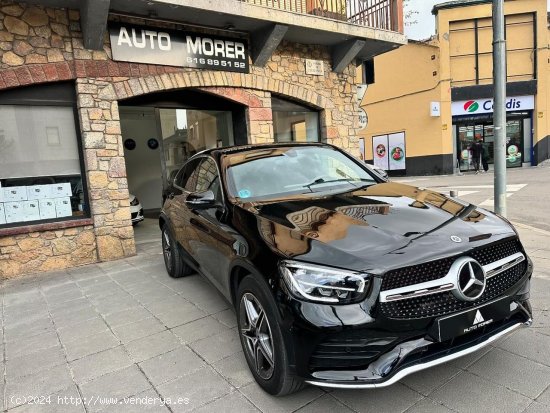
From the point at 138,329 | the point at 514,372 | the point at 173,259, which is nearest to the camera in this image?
the point at 514,372

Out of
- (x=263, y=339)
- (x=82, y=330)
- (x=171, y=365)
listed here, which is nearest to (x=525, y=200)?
(x=263, y=339)

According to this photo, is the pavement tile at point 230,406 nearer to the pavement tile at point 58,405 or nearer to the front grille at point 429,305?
the pavement tile at point 58,405

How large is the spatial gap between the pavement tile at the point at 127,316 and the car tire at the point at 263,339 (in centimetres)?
167

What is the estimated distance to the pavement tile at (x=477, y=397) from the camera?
222 centimetres

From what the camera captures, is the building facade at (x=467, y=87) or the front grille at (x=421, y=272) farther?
the building facade at (x=467, y=87)

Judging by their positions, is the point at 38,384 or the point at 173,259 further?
the point at 173,259

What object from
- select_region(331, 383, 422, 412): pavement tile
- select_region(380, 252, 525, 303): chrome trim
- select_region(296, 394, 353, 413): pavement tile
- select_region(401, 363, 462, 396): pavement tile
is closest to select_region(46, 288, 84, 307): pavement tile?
select_region(296, 394, 353, 413): pavement tile

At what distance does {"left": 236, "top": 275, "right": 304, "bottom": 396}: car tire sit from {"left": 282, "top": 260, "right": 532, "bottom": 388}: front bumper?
137 millimetres

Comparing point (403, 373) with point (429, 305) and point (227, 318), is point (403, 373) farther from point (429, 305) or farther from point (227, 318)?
point (227, 318)

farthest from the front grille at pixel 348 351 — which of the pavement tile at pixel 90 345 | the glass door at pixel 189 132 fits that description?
the glass door at pixel 189 132

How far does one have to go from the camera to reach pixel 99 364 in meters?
3.09

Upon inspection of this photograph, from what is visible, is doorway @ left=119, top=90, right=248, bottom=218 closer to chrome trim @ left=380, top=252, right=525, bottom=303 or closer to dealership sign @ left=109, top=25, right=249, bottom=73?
dealership sign @ left=109, top=25, right=249, bottom=73

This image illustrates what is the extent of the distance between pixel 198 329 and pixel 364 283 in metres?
2.06

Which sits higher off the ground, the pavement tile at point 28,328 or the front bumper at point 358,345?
the front bumper at point 358,345
